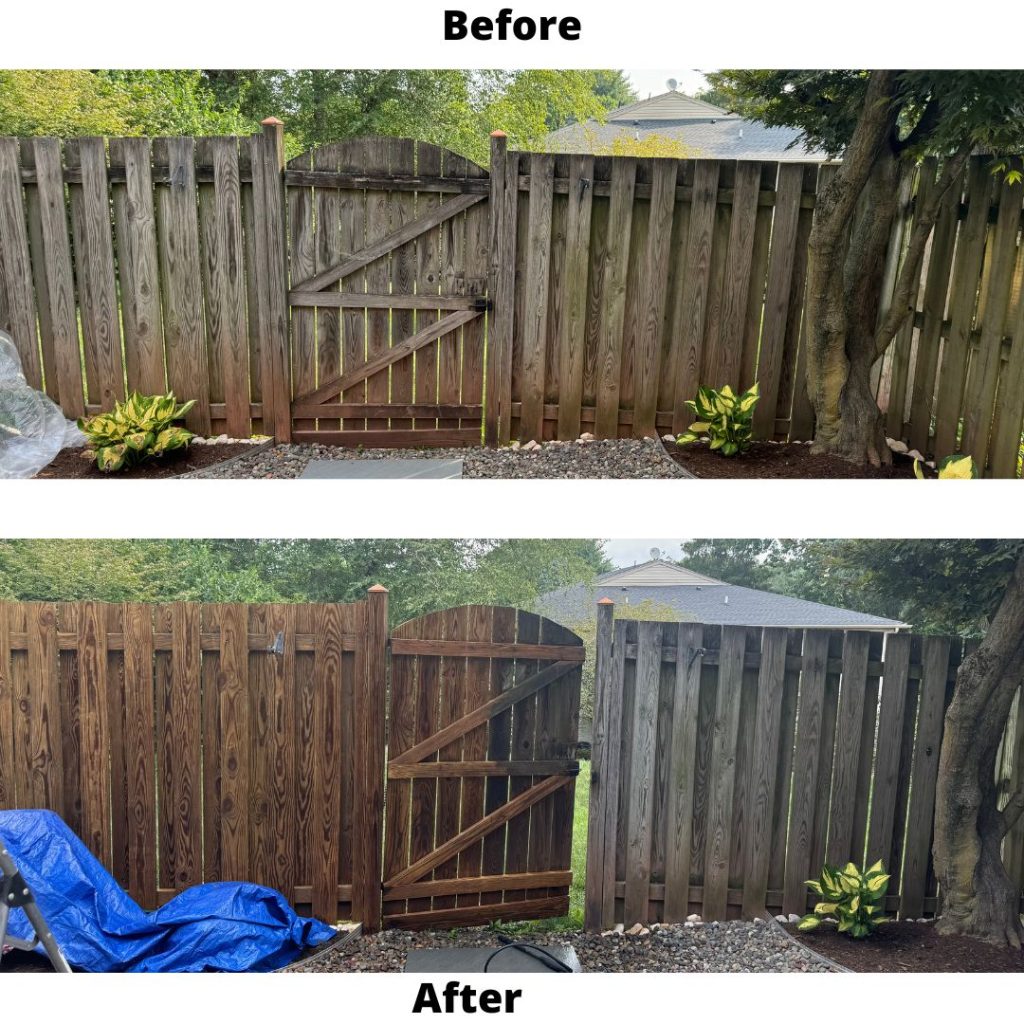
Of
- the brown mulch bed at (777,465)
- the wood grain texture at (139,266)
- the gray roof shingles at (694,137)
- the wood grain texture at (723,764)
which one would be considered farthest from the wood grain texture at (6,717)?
the gray roof shingles at (694,137)

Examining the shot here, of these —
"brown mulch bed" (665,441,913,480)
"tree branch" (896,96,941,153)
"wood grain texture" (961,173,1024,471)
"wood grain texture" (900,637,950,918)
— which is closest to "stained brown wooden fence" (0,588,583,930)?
"brown mulch bed" (665,441,913,480)

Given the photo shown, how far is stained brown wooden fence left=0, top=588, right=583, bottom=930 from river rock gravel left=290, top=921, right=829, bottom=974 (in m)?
0.14

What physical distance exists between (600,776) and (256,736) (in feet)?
4.43

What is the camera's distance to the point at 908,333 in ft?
15.5

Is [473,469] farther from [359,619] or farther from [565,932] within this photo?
[565,932]

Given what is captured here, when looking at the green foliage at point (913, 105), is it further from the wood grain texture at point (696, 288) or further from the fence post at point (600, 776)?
the fence post at point (600, 776)

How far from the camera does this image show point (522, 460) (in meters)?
4.60

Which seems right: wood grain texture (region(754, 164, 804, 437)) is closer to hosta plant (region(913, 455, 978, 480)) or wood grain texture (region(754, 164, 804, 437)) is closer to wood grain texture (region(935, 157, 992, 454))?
wood grain texture (region(935, 157, 992, 454))

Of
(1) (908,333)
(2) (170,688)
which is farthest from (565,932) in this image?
(1) (908,333)

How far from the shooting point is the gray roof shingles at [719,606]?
9602mm

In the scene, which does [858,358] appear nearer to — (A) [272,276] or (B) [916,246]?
(B) [916,246]

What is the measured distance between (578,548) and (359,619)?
7943 mm

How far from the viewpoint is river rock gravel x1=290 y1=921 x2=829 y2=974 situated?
366 centimetres

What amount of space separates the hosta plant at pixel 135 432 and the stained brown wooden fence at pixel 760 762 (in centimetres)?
205
